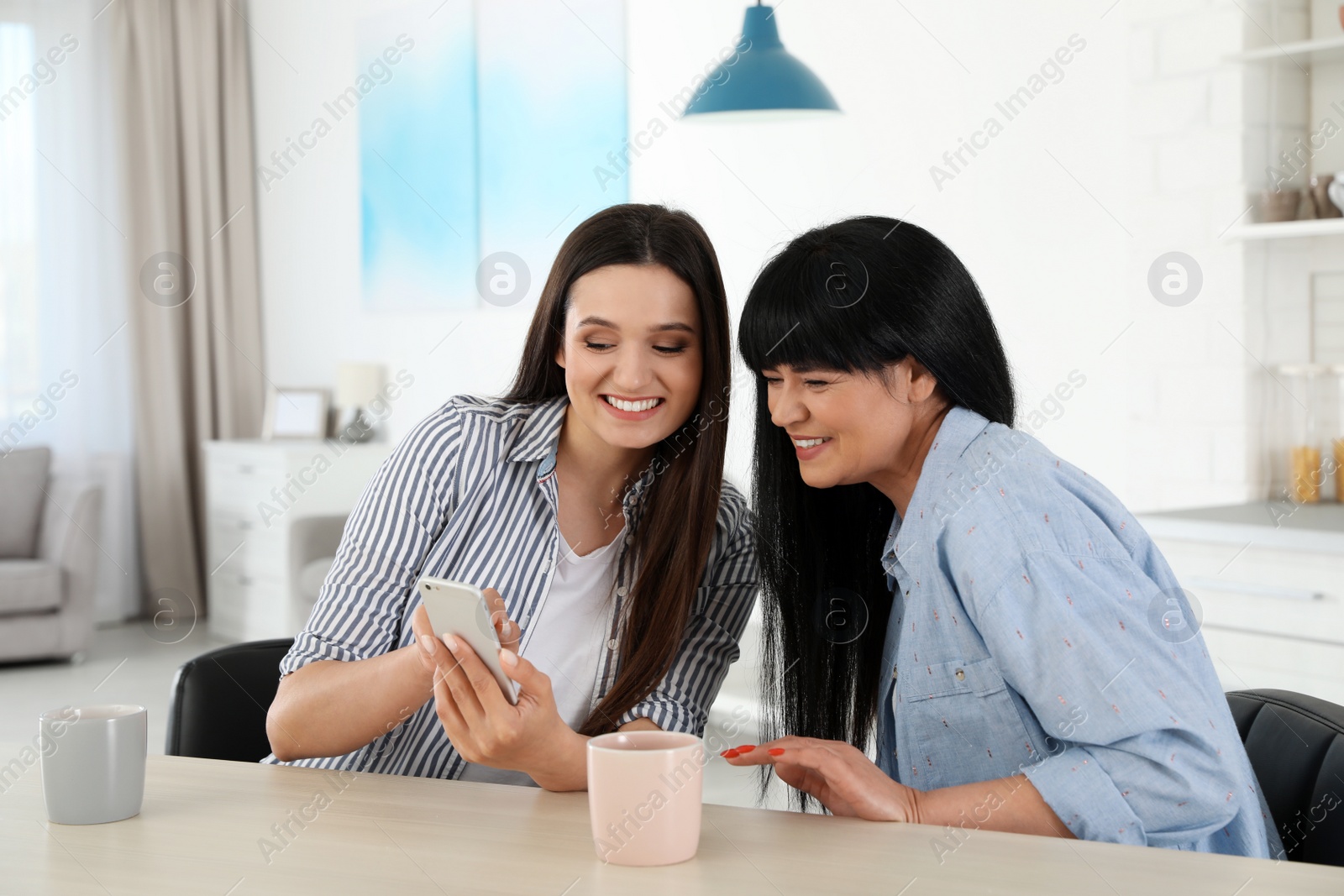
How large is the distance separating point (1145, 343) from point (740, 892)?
2.64 metres

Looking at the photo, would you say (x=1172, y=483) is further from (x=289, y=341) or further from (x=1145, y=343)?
(x=289, y=341)

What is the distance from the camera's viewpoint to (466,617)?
40.0 inches

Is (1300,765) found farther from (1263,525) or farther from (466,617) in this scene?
(1263,525)

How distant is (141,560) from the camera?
6.25 metres

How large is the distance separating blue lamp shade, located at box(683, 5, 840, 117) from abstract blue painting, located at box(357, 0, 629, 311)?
1584mm

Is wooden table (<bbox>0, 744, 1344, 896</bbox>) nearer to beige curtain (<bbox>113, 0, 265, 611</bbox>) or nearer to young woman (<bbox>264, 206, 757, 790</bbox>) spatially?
young woman (<bbox>264, 206, 757, 790</bbox>)

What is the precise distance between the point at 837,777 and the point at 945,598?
0.22m

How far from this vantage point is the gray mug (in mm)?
1010

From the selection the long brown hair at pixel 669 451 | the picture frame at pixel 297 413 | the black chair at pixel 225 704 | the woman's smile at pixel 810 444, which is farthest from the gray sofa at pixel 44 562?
the woman's smile at pixel 810 444

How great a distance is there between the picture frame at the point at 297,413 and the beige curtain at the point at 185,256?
1.22ft

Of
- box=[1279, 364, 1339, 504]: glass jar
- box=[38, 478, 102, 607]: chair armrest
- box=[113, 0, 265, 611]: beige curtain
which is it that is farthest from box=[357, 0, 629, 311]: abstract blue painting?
box=[1279, 364, 1339, 504]: glass jar

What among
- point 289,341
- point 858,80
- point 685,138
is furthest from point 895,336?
point 289,341

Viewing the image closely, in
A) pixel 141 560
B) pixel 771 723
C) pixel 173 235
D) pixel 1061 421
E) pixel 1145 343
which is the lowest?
pixel 141 560

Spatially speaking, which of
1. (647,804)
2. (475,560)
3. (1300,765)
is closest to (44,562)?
(475,560)
